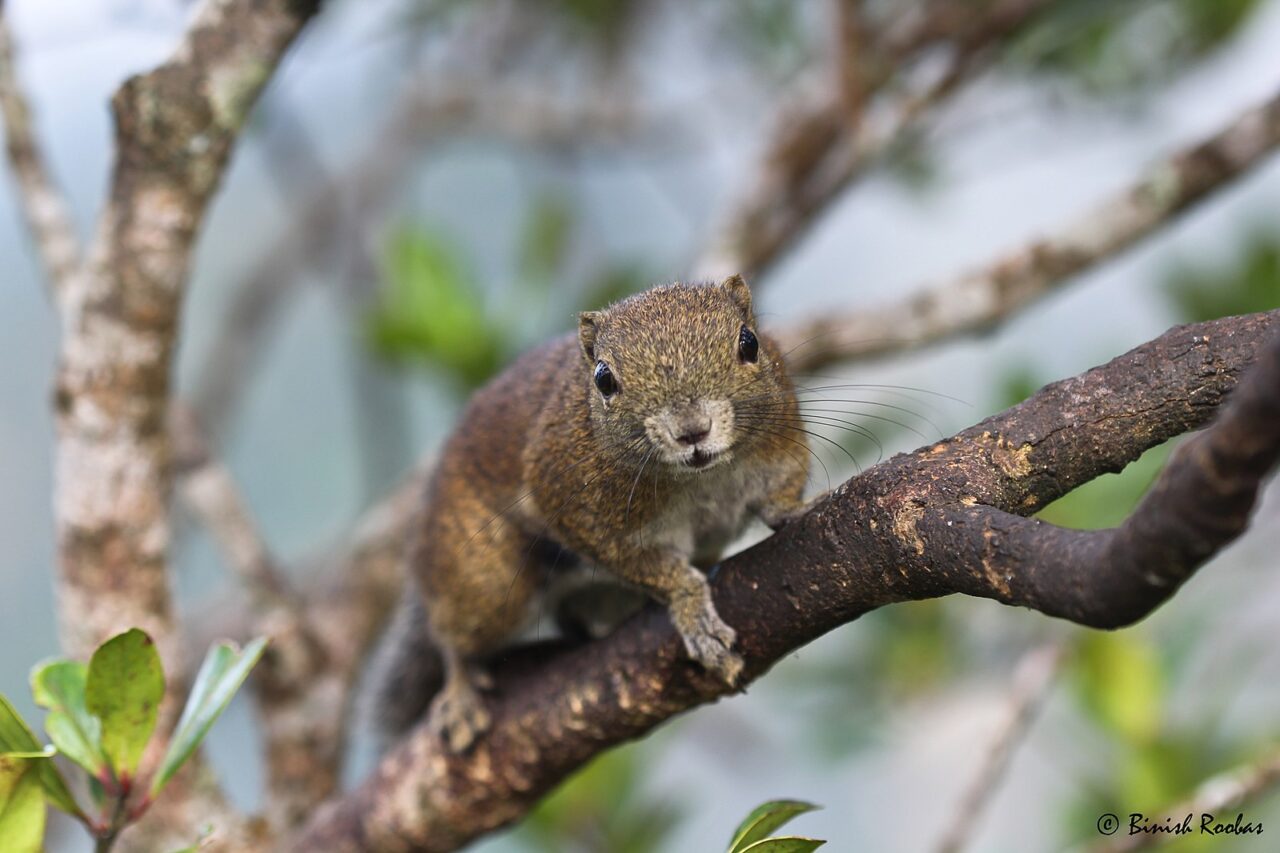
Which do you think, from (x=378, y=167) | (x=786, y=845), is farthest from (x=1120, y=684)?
(x=378, y=167)

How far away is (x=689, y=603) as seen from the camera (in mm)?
1811

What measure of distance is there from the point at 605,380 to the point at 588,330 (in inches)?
6.3

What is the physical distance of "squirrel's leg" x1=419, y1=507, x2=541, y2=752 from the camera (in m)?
2.29

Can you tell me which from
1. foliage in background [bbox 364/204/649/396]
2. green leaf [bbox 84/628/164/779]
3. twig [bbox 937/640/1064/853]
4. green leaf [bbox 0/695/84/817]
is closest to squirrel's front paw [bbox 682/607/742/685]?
green leaf [bbox 84/628/164/779]

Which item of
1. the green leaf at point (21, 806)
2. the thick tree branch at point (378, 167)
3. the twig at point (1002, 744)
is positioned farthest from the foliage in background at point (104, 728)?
the thick tree branch at point (378, 167)

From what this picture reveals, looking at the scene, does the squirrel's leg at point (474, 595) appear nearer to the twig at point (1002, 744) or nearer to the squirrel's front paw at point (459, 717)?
the squirrel's front paw at point (459, 717)

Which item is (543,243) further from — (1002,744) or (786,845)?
(786,845)

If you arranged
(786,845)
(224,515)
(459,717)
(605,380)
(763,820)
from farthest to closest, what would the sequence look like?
(224,515)
(459,717)
(605,380)
(763,820)
(786,845)

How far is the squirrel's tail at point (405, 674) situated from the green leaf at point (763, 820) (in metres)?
1.34

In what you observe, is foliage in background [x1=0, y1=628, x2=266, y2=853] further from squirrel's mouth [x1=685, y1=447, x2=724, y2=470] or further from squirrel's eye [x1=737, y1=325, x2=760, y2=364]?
squirrel's eye [x1=737, y1=325, x2=760, y2=364]

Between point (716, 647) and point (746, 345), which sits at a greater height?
point (746, 345)

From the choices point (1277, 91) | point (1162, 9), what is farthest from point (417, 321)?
point (1162, 9)

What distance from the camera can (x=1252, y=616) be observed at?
5.55m

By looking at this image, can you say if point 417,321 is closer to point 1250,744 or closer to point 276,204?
point 1250,744
